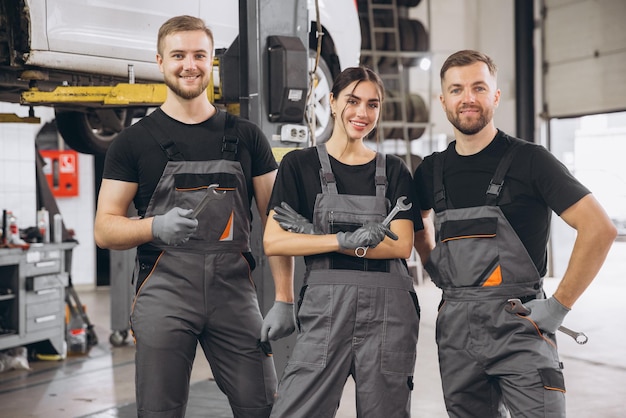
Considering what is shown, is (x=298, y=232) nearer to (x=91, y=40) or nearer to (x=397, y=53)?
(x=91, y=40)

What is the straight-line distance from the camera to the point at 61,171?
9938 millimetres

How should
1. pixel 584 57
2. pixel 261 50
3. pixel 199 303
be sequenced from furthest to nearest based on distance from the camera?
pixel 584 57 < pixel 261 50 < pixel 199 303

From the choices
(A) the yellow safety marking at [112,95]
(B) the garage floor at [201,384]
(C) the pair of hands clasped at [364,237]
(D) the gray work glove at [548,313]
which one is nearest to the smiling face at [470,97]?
(C) the pair of hands clasped at [364,237]

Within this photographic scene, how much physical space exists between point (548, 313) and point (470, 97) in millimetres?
618

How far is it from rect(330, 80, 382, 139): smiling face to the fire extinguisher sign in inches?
329

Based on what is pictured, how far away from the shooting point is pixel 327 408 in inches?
83.1

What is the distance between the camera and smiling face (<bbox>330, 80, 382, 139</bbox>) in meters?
2.20

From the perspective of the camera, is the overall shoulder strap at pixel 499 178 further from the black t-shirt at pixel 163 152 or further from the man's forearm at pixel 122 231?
the man's forearm at pixel 122 231

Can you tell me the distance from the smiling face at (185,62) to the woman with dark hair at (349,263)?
0.35m

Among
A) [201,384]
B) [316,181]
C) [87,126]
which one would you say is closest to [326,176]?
[316,181]

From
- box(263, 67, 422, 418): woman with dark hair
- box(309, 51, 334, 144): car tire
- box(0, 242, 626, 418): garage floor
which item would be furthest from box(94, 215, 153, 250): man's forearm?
box(309, 51, 334, 144): car tire

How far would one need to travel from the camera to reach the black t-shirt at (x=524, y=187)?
204 cm

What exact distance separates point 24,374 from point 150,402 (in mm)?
3400

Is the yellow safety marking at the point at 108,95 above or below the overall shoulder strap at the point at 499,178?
above
